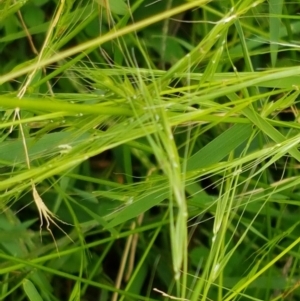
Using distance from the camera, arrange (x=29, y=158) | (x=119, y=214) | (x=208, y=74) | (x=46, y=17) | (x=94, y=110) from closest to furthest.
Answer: (x=94, y=110)
(x=208, y=74)
(x=29, y=158)
(x=119, y=214)
(x=46, y=17)

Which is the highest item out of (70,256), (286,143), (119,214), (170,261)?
(286,143)

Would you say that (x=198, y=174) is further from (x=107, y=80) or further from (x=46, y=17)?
(x=46, y=17)

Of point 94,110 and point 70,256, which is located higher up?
point 94,110

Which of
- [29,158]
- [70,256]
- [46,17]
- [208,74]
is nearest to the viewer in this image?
[208,74]

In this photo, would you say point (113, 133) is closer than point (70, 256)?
Yes

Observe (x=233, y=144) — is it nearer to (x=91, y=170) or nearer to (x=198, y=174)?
(x=198, y=174)

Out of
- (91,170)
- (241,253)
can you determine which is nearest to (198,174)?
(241,253)
